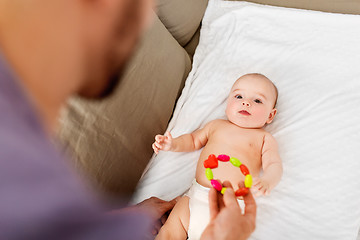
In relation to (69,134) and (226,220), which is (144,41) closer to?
(69,134)

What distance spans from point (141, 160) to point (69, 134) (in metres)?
0.35

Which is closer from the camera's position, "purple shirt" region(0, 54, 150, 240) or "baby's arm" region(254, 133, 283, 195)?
"purple shirt" region(0, 54, 150, 240)

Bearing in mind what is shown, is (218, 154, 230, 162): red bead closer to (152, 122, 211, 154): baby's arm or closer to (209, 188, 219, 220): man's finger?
(152, 122, 211, 154): baby's arm

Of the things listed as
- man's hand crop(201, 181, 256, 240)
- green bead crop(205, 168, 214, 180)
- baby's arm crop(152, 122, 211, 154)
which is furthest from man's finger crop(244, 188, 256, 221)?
baby's arm crop(152, 122, 211, 154)

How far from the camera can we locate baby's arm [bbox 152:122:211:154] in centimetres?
126

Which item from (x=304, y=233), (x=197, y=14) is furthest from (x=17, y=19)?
(x=197, y=14)

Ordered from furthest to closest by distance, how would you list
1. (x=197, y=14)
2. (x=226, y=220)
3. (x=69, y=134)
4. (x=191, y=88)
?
1. (x=197, y=14)
2. (x=191, y=88)
3. (x=69, y=134)
4. (x=226, y=220)

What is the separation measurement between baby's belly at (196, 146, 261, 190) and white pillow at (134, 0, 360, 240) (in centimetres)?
9

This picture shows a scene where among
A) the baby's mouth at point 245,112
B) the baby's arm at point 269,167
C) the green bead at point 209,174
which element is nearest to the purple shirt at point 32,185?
the green bead at point 209,174

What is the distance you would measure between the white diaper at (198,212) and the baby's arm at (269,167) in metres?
0.08

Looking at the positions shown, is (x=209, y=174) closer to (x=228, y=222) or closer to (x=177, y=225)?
(x=177, y=225)

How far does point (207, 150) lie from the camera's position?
1.32 m

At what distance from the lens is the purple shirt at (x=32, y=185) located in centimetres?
29

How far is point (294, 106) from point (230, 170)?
39 centimetres
